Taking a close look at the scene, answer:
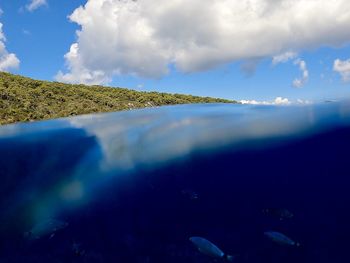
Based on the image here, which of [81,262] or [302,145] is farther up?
[302,145]

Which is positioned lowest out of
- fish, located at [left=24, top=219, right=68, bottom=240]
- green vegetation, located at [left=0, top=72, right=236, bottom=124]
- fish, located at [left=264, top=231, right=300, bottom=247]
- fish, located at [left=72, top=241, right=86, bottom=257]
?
fish, located at [left=72, top=241, right=86, bottom=257]

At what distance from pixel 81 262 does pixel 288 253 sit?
532cm

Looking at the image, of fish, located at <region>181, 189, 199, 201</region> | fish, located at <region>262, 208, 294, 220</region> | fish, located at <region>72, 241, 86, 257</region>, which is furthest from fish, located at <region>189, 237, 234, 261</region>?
fish, located at <region>181, 189, 199, 201</region>

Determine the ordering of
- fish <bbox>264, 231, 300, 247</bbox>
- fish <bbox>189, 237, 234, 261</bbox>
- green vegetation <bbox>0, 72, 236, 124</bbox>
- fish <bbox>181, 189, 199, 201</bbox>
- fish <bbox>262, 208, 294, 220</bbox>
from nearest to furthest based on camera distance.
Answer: fish <bbox>189, 237, 234, 261</bbox> → fish <bbox>264, 231, 300, 247</bbox> → fish <bbox>262, 208, 294, 220</bbox> → fish <bbox>181, 189, 199, 201</bbox> → green vegetation <bbox>0, 72, 236, 124</bbox>

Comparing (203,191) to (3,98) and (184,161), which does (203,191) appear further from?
(3,98)

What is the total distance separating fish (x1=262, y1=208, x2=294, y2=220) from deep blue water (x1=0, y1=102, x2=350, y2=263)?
16 cm

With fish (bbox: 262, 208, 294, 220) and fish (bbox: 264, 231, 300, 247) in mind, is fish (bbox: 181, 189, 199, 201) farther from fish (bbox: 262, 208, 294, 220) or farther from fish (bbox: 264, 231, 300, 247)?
fish (bbox: 264, 231, 300, 247)

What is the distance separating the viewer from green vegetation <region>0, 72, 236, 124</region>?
122 feet

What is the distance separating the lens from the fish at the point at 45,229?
10383mm

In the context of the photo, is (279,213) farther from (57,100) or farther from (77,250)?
(57,100)

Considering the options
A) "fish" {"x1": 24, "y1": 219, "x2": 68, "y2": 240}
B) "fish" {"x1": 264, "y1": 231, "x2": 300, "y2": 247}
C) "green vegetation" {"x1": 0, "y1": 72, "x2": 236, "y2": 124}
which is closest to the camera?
"fish" {"x1": 264, "y1": 231, "x2": 300, "y2": 247}

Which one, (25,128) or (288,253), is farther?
(25,128)

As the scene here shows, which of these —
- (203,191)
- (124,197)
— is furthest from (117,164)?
(203,191)

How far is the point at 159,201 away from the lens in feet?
42.3
